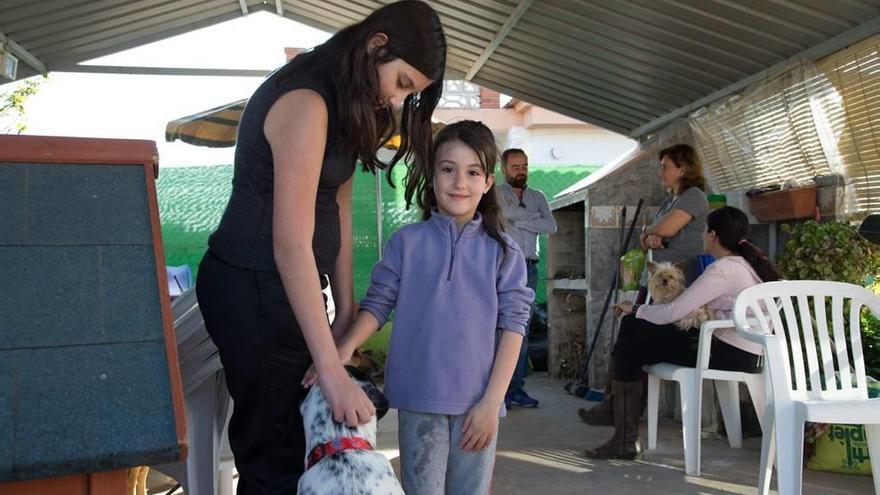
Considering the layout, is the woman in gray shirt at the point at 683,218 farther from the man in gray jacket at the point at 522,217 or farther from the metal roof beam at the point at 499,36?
the metal roof beam at the point at 499,36

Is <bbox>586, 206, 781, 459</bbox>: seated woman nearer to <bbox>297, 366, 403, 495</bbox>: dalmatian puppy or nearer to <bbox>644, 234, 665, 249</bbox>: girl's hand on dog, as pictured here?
<bbox>644, 234, 665, 249</bbox>: girl's hand on dog

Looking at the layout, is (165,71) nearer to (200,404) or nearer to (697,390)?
(697,390)

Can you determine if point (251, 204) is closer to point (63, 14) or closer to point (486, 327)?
point (486, 327)

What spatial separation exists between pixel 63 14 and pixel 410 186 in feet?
20.3

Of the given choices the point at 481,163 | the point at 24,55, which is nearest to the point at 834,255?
the point at 481,163

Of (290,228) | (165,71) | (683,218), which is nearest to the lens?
(290,228)

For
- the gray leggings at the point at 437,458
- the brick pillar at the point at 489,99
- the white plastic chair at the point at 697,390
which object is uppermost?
the brick pillar at the point at 489,99

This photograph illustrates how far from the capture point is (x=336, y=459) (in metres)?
1.75

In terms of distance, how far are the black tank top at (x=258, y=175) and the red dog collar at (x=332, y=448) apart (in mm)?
386

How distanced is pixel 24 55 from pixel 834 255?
7.04 m

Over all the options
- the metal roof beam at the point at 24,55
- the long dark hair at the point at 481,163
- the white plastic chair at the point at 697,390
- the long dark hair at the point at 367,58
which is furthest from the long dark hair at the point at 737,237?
the metal roof beam at the point at 24,55

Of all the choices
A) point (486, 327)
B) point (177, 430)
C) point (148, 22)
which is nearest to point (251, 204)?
point (177, 430)

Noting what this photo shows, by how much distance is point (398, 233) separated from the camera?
7.50ft

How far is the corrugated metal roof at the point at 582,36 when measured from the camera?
5.03 m
